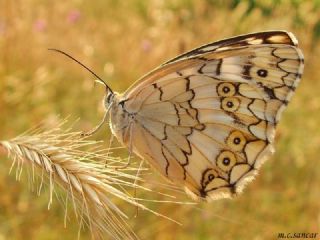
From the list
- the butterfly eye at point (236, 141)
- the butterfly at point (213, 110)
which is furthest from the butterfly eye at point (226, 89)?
the butterfly eye at point (236, 141)

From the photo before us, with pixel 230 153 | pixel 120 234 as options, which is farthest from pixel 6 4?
pixel 120 234

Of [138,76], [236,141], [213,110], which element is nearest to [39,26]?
[138,76]

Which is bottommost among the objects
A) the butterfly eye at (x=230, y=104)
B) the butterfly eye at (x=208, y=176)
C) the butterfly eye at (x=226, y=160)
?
the butterfly eye at (x=208, y=176)

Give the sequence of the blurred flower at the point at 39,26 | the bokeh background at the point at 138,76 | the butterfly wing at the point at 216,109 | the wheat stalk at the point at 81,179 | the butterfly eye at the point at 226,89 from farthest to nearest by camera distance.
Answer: the blurred flower at the point at 39,26
the bokeh background at the point at 138,76
the butterfly eye at the point at 226,89
the butterfly wing at the point at 216,109
the wheat stalk at the point at 81,179

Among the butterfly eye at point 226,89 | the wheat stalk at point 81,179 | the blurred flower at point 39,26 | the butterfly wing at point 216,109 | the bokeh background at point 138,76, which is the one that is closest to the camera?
the wheat stalk at point 81,179

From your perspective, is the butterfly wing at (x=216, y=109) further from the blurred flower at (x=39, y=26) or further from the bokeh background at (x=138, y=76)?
the blurred flower at (x=39, y=26)

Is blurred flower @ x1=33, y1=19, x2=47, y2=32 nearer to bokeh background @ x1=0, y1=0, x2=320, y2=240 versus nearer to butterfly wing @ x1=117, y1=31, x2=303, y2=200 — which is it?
bokeh background @ x1=0, y1=0, x2=320, y2=240

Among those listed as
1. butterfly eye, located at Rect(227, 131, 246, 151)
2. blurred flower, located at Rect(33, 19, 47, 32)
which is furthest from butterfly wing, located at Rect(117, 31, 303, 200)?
blurred flower, located at Rect(33, 19, 47, 32)
